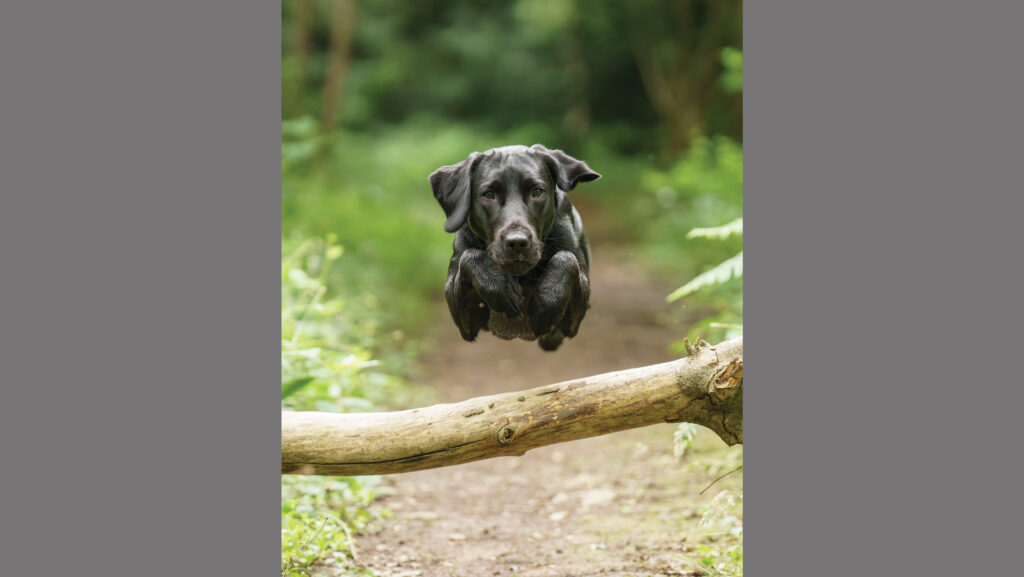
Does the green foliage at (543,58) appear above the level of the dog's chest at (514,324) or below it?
above

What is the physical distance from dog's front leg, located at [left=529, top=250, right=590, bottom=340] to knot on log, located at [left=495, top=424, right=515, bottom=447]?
1.60 feet

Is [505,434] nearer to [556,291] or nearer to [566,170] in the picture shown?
[556,291]

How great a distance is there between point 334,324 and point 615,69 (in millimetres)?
3109

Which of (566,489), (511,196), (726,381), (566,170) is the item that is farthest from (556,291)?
(566,489)

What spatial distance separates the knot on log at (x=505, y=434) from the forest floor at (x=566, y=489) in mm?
655

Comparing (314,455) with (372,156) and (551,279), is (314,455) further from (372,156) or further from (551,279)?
(372,156)

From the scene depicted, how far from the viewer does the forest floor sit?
471cm

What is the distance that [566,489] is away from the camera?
5.54 metres

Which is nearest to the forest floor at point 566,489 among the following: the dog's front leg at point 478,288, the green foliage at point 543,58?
the dog's front leg at point 478,288

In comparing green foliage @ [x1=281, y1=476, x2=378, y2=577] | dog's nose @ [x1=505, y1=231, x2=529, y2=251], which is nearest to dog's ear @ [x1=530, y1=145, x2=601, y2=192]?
dog's nose @ [x1=505, y1=231, x2=529, y2=251]

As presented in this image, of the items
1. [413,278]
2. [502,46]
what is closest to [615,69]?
[502,46]

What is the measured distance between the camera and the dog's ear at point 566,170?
→ 3.82 metres

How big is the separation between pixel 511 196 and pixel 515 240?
0.87 ft

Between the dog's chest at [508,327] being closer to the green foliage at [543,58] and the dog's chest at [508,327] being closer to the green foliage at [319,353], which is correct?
the green foliage at [319,353]
